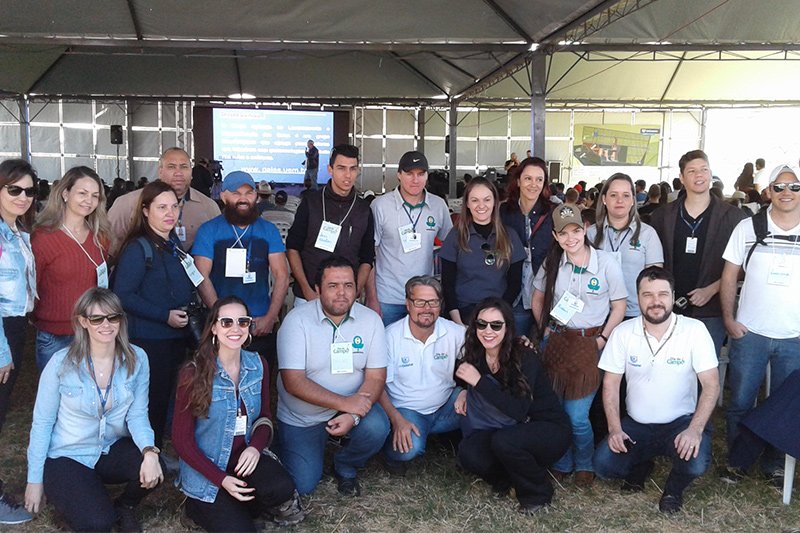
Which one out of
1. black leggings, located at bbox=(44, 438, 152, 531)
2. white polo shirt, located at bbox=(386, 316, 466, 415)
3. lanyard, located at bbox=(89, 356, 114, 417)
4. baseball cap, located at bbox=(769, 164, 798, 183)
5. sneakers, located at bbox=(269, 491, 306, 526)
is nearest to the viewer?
black leggings, located at bbox=(44, 438, 152, 531)

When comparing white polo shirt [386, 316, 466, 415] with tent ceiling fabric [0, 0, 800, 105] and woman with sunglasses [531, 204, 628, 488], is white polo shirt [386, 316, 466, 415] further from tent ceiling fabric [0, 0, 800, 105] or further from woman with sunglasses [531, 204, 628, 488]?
tent ceiling fabric [0, 0, 800, 105]

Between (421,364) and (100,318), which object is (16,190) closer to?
(100,318)

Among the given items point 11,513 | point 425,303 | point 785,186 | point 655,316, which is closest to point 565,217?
point 655,316

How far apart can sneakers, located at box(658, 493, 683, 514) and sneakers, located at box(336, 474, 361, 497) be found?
137cm

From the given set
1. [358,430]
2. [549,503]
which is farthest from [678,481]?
[358,430]

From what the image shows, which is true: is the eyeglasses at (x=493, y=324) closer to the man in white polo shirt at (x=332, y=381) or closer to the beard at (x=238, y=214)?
the man in white polo shirt at (x=332, y=381)

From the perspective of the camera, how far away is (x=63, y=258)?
2.99 m

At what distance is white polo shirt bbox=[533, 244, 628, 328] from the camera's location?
336 cm

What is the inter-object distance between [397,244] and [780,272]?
1885 mm

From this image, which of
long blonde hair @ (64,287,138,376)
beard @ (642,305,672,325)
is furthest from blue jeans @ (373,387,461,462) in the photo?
long blonde hair @ (64,287,138,376)

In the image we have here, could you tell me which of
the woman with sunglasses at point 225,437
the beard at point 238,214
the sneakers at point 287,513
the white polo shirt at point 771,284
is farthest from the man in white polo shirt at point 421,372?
the white polo shirt at point 771,284

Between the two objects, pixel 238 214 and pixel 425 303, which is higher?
pixel 238 214

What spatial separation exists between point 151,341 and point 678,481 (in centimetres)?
247

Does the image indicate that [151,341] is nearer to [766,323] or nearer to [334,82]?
[766,323]
